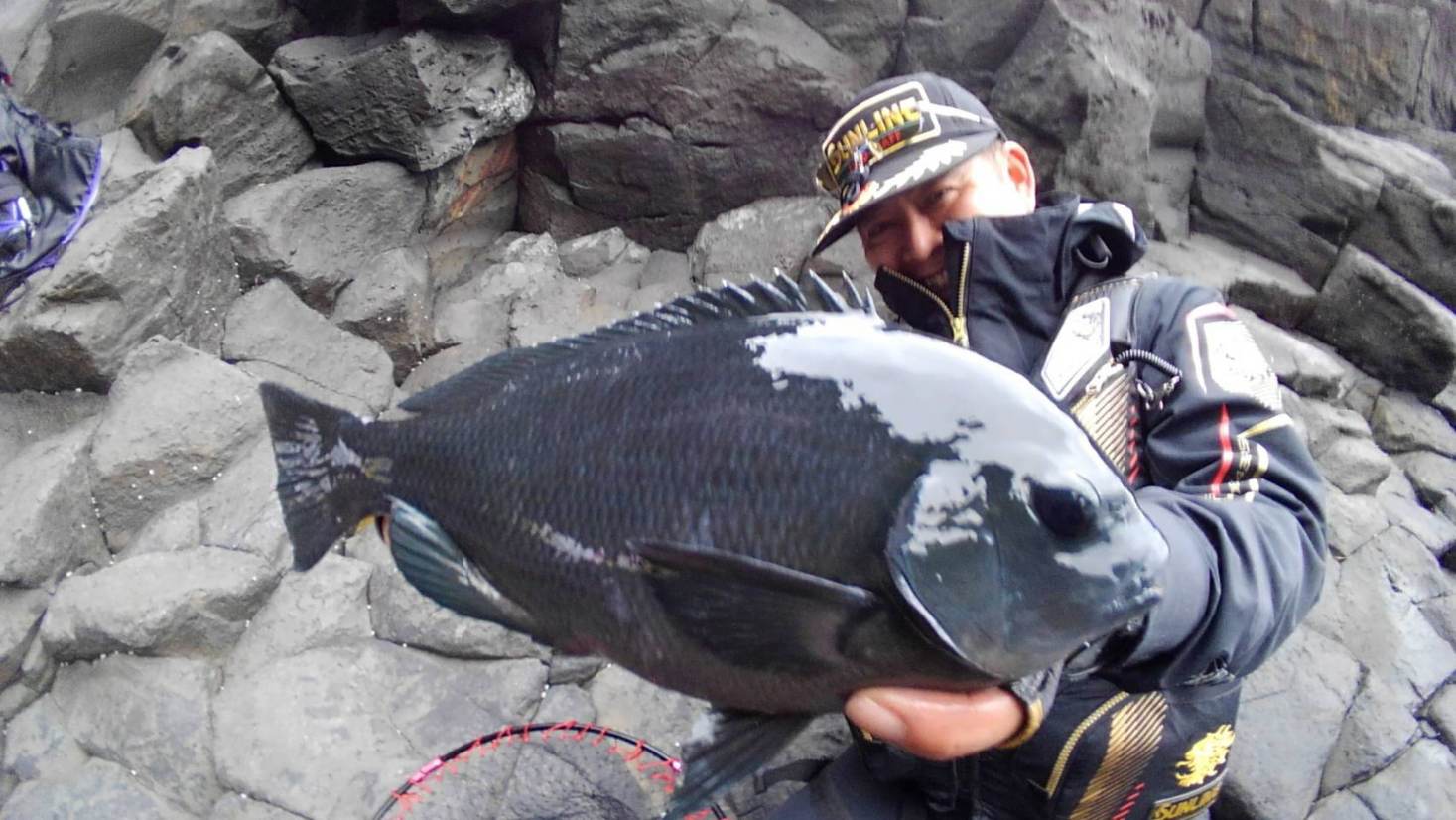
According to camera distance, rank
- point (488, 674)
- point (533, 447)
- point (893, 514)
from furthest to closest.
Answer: point (488, 674), point (533, 447), point (893, 514)

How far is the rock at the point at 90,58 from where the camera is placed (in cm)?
372

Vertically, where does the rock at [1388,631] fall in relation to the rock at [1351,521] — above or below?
below

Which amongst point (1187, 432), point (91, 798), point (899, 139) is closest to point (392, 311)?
point (91, 798)

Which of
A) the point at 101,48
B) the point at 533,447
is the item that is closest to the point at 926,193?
the point at 533,447

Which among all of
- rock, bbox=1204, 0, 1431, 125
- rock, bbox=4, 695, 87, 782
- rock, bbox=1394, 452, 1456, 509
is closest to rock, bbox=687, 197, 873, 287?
rock, bbox=1204, 0, 1431, 125

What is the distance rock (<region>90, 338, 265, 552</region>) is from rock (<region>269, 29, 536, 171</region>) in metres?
1.19

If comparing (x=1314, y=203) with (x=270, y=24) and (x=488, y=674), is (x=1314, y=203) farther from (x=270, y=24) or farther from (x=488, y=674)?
(x=270, y=24)

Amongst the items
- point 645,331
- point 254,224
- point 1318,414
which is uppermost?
point 645,331

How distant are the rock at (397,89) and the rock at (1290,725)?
367 centimetres

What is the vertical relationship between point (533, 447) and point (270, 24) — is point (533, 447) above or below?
above

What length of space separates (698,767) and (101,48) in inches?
167

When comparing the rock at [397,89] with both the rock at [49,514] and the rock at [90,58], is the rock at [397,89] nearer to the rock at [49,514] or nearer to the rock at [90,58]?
the rock at [90,58]

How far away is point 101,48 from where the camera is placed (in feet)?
12.7

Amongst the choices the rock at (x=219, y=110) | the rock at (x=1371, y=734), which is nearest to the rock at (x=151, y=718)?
the rock at (x=219, y=110)
